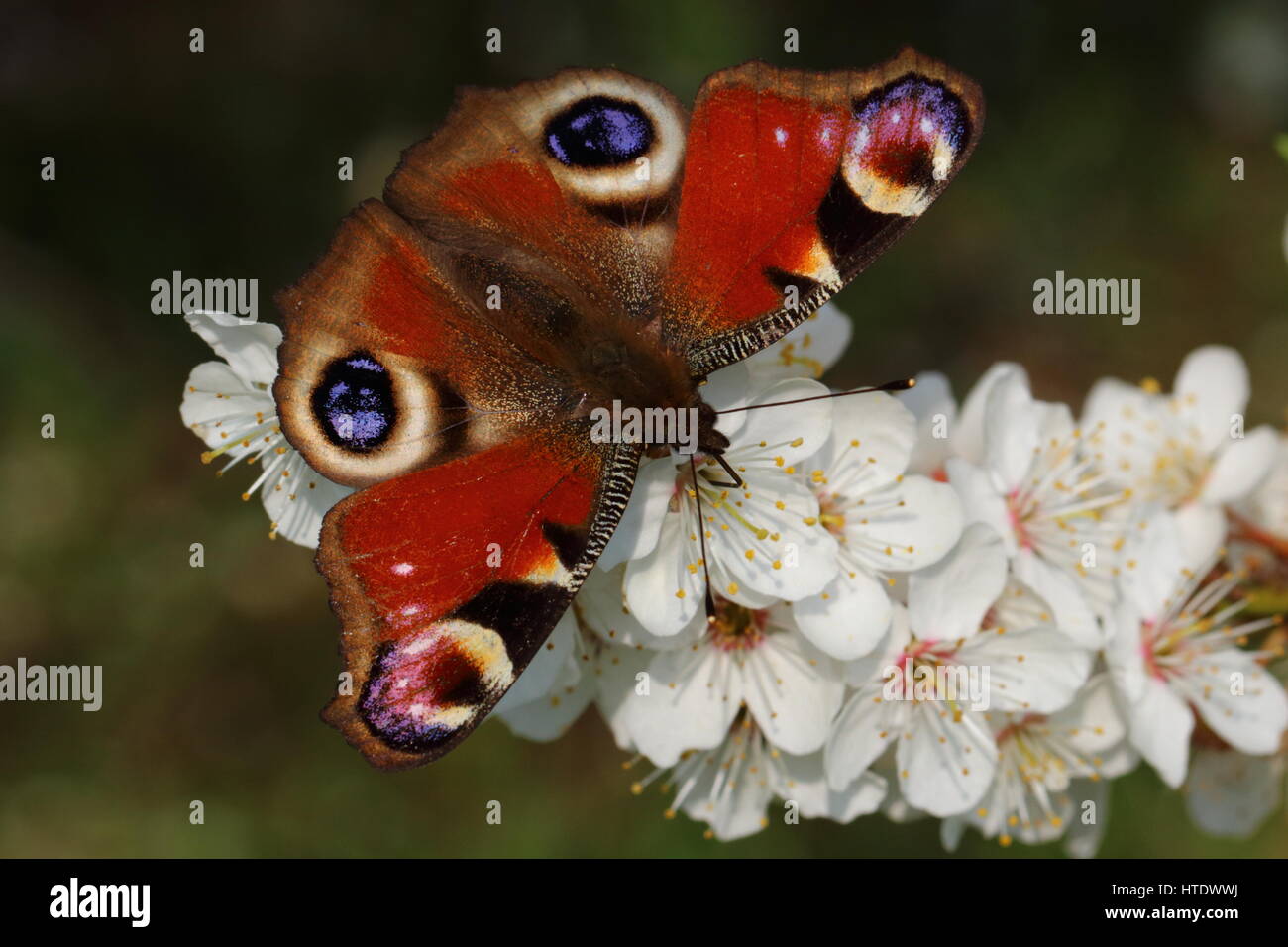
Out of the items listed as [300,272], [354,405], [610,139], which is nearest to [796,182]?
[610,139]

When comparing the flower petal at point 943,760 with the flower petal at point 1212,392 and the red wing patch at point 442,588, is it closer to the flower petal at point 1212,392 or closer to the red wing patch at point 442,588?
the red wing patch at point 442,588

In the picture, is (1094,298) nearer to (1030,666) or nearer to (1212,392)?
(1212,392)

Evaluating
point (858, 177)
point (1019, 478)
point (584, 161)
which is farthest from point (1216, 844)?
point (584, 161)

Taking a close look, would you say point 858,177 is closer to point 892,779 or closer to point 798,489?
point 798,489

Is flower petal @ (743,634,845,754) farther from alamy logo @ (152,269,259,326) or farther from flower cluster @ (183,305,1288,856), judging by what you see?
alamy logo @ (152,269,259,326)

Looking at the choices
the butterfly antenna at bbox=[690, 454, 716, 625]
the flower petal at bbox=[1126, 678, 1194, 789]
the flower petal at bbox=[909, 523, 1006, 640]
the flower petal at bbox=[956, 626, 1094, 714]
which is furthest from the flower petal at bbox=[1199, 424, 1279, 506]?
the butterfly antenna at bbox=[690, 454, 716, 625]
